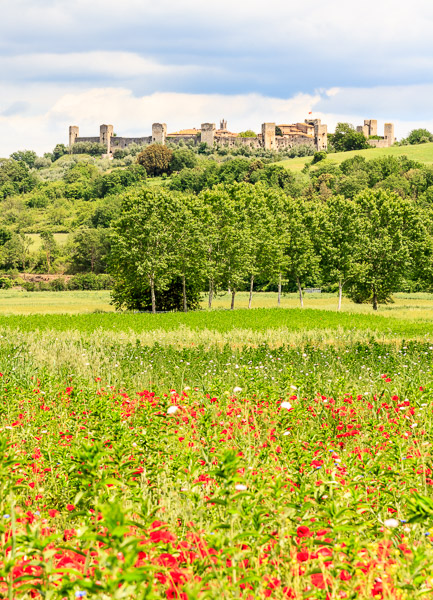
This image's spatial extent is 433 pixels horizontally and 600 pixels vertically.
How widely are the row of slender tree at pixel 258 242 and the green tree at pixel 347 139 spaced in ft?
415

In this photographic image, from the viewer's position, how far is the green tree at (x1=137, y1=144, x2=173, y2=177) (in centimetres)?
18038

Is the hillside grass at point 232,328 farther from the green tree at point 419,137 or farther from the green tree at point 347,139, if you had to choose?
the green tree at point 419,137

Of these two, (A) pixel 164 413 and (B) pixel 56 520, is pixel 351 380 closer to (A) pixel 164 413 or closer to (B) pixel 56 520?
(A) pixel 164 413

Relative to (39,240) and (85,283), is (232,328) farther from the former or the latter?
(39,240)

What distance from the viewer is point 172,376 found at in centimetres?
1284

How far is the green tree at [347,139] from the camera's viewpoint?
184 m

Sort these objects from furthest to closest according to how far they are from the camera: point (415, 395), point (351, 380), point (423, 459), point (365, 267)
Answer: point (365, 267)
point (351, 380)
point (415, 395)
point (423, 459)

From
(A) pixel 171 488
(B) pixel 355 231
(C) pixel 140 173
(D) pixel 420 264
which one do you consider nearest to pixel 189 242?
(B) pixel 355 231

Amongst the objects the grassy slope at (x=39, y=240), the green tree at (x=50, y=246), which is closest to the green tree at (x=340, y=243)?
the green tree at (x=50, y=246)

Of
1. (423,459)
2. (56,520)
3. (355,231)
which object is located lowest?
(56,520)

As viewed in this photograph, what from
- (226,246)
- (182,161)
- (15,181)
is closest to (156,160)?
(182,161)

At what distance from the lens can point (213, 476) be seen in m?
5.96

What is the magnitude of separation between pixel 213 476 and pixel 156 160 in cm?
17983

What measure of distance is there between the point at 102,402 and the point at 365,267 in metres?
49.6
